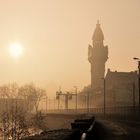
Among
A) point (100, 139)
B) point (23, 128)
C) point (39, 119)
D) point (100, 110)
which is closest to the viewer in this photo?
point (100, 139)

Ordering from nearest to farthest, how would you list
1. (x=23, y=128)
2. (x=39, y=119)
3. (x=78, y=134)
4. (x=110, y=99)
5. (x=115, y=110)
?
(x=78, y=134), (x=23, y=128), (x=39, y=119), (x=115, y=110), (x=110, y=99)

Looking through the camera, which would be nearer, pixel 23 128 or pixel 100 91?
pixel 23 128

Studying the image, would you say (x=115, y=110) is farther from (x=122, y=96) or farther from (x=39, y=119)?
(x=122, y=96)

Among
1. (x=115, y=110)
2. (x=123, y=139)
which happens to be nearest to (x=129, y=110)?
(x=115, y=110)

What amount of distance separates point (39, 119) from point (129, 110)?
2249 centimetres

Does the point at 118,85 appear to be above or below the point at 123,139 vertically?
above

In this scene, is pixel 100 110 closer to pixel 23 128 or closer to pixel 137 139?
pixel 23 128

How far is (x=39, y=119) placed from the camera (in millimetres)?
103438

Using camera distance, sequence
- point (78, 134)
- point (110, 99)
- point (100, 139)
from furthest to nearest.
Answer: point (110, 99)
point (100, 139)
point (78, 134)

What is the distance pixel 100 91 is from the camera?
649 ft

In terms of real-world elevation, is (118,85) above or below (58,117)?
above

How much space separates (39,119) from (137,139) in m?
69.3

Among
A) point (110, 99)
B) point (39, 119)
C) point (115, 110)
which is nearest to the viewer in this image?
point (39, 119)

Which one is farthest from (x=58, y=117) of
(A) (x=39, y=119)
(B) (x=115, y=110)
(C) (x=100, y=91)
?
(C) (x=100, y=91)
